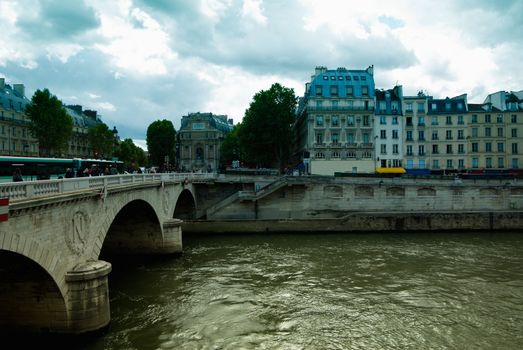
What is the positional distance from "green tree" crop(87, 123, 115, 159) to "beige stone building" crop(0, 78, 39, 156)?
1427cm

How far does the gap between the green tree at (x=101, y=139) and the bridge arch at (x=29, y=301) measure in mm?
68158

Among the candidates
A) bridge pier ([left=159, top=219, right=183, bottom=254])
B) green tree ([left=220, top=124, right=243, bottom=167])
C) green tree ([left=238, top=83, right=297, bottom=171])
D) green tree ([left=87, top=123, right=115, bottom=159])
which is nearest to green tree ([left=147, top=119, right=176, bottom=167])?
green tree ([left=87, top=123, right=115, bottom=159])

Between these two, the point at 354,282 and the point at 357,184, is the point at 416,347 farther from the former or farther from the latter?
the point at 357,184

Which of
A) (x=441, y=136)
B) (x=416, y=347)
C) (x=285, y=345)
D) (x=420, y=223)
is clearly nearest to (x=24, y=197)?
(x=285, y=345)

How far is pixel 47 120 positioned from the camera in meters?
49.5

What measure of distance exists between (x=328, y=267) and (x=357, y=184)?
730 inches

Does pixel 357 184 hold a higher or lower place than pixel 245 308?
higher

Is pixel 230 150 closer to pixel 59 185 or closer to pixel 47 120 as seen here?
pixel 47 120

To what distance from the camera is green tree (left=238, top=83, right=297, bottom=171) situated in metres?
56.1

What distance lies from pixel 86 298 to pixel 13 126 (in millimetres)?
56034

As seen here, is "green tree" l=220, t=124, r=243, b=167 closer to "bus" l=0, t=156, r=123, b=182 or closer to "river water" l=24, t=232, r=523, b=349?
"bus" l=0, t=156, r=123, b=182

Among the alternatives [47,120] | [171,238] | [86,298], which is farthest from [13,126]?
[86,298]

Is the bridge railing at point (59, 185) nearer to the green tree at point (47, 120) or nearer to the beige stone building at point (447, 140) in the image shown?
the green tree at point (47, 120)

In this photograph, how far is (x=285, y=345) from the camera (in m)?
12.3
